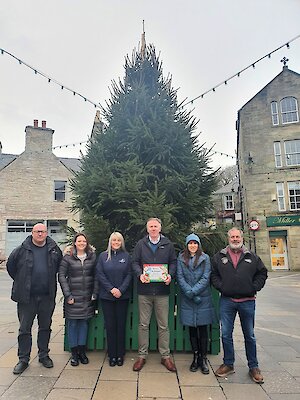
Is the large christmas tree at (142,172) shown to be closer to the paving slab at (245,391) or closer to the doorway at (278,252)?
the paving slab at (245,391)

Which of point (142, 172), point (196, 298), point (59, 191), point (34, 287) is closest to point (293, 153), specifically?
point (59, 191)

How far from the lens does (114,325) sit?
14.0ft

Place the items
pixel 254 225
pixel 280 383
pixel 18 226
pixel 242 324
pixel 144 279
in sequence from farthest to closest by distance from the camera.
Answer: pixel 18 226 < pixel 254 225 < pixel 144 279 < pixel 242 324 < pixel 280 383

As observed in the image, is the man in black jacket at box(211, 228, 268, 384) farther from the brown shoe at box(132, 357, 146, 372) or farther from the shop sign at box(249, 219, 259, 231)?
the shop sign at box(249, 219, 259, 231)

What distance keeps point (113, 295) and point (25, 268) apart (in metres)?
1.22

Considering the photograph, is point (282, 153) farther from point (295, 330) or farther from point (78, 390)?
point (78, 390)

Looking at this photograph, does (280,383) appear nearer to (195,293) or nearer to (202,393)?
(202,393)

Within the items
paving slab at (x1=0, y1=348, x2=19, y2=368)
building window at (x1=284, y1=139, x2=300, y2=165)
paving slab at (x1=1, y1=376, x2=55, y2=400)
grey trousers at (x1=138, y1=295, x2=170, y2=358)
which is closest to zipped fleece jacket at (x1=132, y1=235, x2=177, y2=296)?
grey trousers at (x1=138, y1=295, x2=170, y2=358)

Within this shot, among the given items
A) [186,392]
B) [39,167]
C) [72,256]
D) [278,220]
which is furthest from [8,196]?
[186,392]

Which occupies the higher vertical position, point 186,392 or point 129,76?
point 129,76

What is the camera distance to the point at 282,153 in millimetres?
22672

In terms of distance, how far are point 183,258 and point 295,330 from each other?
12.9 ft

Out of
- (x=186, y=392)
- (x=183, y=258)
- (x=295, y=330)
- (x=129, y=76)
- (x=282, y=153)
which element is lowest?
(x=295, y=330)

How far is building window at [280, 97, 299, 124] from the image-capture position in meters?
22.7
